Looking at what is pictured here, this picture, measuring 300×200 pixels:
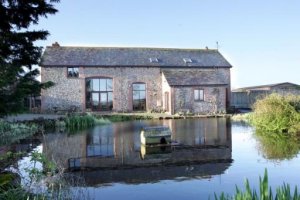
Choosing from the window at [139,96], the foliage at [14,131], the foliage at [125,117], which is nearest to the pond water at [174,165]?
the foliage at [14,131]

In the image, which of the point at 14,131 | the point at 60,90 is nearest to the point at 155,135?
the point at 14,131

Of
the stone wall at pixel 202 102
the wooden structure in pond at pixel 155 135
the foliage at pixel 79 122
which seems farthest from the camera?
the stone wall at pixel 202 102

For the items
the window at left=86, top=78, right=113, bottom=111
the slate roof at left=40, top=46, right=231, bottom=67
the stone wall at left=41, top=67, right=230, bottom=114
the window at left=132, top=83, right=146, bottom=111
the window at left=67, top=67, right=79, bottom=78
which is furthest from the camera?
the window at left=132, top=83, right=146, bottom=111

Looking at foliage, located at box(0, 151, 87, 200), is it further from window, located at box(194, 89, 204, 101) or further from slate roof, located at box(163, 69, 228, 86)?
window, located at box(194, 89, 204, 101)

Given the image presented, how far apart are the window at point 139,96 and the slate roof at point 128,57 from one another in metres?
1.85

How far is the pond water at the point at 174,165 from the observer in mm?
7082

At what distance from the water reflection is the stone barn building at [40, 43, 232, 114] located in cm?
1548

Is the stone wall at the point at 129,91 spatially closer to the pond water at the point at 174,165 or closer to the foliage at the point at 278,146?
the foliage at the point at 278,146

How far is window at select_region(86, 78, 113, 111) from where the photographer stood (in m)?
30.5

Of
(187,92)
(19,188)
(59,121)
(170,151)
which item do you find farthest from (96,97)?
(19,188)

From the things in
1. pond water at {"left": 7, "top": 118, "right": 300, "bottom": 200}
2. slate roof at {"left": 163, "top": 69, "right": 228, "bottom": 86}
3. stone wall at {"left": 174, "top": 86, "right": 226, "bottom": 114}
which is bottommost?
pond water at {"left": 7, "top": 118, "right": 300, "bottom": 200}

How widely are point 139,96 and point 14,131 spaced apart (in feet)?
52.9

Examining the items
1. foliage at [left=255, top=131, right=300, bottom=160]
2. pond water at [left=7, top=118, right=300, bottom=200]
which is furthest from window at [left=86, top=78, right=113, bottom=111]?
foliage at [left=255, top=131, right=300, bottom=160]

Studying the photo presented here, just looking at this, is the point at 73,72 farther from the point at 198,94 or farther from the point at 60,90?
the point at 198,94
